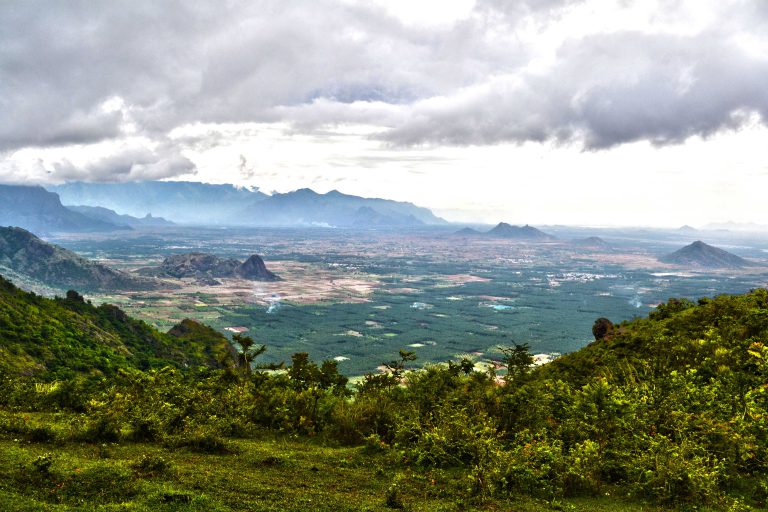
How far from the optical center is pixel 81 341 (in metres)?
87.7

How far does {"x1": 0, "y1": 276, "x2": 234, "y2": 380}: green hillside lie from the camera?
7275 cm

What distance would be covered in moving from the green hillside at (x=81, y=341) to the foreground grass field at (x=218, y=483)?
148 ft

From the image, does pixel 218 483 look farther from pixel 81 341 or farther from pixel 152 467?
pixel 81 341

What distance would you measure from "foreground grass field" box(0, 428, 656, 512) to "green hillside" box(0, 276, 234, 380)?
45.1 meters

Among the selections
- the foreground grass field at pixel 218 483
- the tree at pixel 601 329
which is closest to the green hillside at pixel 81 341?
the foreground grass field at pixel 218 483

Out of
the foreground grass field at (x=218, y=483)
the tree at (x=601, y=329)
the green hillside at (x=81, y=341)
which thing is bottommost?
the green hillside at (x=81, y=341)

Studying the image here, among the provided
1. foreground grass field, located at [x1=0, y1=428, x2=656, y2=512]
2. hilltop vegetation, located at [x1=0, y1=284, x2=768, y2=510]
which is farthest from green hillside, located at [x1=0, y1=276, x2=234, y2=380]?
foreground grass field, located at [x1=0, y1=428, x2=656, y2=512]

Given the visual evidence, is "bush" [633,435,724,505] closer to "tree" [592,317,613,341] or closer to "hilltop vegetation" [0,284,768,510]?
"hilltop vegetation" [0,284,768,510]

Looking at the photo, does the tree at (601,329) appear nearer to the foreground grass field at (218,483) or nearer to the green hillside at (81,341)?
the foreground grass field at (218,483)

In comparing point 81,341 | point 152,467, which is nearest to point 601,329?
point 152,467

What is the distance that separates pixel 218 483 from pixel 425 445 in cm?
1042

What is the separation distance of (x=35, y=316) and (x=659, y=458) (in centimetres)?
10368

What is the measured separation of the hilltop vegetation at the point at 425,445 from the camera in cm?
1836

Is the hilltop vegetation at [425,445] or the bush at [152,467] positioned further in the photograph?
the bush at [152,467]
